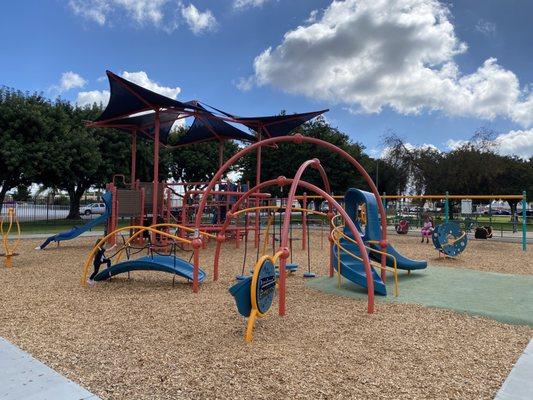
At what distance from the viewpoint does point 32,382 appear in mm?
3453

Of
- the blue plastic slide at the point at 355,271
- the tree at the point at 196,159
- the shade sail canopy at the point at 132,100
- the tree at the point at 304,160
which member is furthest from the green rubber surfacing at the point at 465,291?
the tree at the point at 196,159

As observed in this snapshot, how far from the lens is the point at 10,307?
5918 mm

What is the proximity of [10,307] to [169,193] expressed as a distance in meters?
8.20

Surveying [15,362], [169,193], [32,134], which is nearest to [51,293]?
[15,362]

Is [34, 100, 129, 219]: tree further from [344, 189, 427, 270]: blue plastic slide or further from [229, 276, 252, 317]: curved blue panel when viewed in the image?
[229, 276, 252, 317]: curved blue panel

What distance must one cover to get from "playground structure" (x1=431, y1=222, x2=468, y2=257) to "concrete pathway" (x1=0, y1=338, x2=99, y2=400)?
10366mm

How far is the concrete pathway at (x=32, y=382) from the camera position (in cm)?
322

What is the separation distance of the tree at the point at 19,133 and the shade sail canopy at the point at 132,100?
1036cm

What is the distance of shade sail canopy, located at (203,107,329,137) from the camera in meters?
14.3

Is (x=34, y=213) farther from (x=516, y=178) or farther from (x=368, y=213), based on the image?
(x=516, y=178)

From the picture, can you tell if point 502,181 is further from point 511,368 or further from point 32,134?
point 511,368

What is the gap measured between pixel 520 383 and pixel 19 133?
23.9 metres

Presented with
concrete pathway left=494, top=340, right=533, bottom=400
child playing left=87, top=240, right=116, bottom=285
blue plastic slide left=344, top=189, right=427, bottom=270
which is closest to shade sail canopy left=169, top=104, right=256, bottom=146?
blue plastic slide left=344, top=189, right=427, bottom=270

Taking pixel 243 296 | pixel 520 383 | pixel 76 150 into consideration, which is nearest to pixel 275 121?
pixel 243 296
